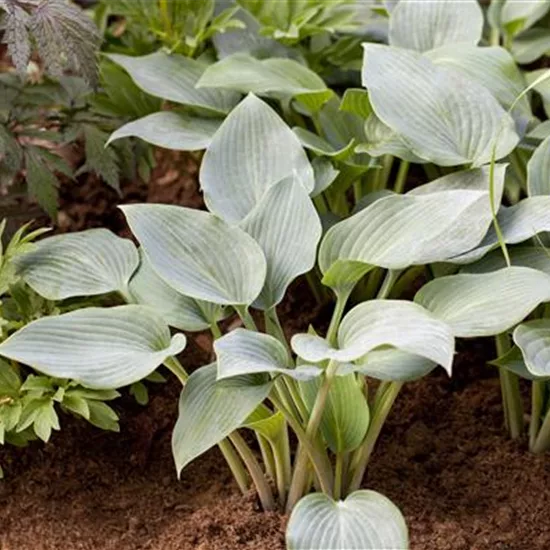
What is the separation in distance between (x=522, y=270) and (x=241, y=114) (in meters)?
0.42

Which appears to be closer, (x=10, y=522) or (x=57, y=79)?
(x=10, y=522)

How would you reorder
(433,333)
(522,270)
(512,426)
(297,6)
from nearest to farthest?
(433,333) → (522,270) → (512,426) → (297,6)

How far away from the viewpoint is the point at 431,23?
1.59 meters

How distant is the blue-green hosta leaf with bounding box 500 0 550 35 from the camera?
1611mm

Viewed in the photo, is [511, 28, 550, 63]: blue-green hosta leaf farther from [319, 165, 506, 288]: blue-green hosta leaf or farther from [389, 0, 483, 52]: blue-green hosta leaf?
[319, 165, 506, 288]: blue-green hosta leaf

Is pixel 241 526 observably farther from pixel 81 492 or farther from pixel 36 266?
pixel 36 266

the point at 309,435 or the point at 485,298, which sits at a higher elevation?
the point at 485,298

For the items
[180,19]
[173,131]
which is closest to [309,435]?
[173,131]

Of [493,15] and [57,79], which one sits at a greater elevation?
[493,15]

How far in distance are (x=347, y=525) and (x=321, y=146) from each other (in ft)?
1.87

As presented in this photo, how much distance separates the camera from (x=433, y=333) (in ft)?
3.33

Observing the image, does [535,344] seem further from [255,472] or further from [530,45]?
[530,45]

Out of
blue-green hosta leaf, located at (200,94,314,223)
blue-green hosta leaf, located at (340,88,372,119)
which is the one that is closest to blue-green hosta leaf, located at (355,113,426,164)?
blue-green hosta leaf, located at (340,88,372,119)

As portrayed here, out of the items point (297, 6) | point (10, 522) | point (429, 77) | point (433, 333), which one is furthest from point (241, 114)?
point (10, 522)
